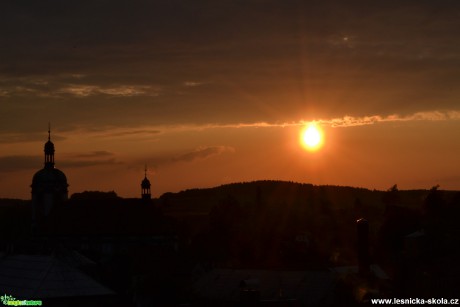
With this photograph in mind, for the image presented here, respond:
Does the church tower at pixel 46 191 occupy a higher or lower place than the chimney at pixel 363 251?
higher

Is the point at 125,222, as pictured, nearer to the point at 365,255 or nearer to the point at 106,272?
the point at 106,272

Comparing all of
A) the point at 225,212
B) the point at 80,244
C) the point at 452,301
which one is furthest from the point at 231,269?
the point at 225,212

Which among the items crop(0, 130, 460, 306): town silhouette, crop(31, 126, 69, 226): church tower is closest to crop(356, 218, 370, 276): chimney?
crop(0, 130, 460, 306): town silhouette

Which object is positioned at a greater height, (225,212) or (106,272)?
(225,212)

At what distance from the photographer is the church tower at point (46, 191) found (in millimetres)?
136125

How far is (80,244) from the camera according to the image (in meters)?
128

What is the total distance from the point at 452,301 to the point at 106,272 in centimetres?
4660

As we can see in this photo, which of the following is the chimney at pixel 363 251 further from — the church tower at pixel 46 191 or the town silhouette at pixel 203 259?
the church tower at pixel 46 191

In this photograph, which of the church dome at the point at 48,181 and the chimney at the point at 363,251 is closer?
the chimney at the point at 363,251

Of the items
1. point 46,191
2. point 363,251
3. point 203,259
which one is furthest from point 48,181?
point 363,251

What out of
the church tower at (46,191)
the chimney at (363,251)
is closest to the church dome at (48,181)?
the church tower at (46,191)

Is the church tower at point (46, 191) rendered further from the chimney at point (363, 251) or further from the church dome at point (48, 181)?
the chimney at point (363, 251)

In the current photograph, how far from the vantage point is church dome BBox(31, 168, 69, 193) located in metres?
136

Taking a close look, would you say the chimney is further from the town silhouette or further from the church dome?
the church dome
